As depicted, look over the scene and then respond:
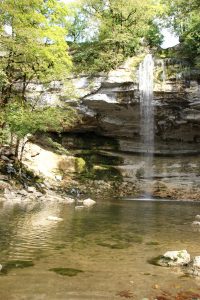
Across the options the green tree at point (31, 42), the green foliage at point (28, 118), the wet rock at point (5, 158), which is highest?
the green tree at point (31, 42)

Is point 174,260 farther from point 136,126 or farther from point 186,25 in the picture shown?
point 186,25

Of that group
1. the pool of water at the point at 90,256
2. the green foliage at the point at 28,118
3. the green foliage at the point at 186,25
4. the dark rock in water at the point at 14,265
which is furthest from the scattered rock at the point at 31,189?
the dark rock in water at the point at 14,265

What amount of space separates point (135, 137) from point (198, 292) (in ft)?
84.6

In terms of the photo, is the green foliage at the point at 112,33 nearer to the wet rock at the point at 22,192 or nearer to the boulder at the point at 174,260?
the wet rock at the point at 22,192

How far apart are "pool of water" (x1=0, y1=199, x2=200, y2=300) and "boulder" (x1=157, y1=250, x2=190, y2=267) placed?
0.29 metres

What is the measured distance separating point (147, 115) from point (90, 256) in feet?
70.8

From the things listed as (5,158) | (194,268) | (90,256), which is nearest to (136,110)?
(5,158)

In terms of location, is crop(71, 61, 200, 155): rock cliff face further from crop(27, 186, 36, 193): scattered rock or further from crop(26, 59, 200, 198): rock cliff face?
crop(27, 186, 36, 193): scattered rock

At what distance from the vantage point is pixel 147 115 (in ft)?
95.2

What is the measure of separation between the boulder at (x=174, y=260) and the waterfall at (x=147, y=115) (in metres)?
20.3

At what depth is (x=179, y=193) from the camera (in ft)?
97.1

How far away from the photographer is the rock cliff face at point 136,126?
89.1ft

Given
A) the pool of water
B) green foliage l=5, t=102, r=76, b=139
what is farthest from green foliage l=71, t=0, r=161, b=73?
the pool of water

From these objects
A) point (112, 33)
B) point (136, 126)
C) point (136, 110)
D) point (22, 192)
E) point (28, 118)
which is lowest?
point (22, 192)
